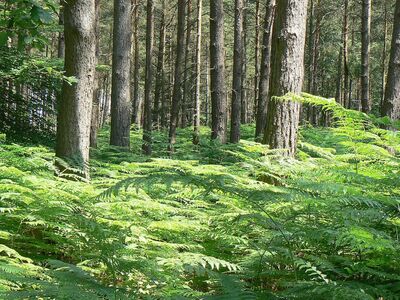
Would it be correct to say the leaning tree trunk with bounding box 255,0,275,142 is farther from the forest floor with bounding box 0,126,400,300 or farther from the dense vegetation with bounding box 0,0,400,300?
the forest floor with bounding box 0,126,400,300

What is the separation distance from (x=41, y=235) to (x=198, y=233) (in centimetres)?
134

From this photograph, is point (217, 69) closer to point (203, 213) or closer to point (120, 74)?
point (120, 74)

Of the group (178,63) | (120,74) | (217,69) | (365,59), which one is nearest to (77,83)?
(120,74)

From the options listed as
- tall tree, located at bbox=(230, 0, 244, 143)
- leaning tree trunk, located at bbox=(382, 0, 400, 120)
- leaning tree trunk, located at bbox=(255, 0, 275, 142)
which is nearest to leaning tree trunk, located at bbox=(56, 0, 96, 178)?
leaning tree trunk, located at bbox=(382, 0, 400, 120)

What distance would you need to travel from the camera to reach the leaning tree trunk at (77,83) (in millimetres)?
5344

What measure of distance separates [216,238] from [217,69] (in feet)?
31.9

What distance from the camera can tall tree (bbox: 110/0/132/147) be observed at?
1117cm

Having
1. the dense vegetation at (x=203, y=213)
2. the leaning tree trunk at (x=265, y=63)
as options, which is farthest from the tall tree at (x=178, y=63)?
the dense vegetation at (x=203, y=213)

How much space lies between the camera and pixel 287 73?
581 centimetres

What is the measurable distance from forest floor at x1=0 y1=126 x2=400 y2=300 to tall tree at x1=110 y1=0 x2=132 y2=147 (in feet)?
21.0

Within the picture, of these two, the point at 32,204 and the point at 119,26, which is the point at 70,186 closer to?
the point at 32,204

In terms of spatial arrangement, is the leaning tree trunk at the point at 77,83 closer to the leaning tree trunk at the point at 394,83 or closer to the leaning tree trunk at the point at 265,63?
the leaning tree trunk at the point at 394,83

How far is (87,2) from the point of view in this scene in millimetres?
5359

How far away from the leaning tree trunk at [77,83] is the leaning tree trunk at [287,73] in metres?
2.32
